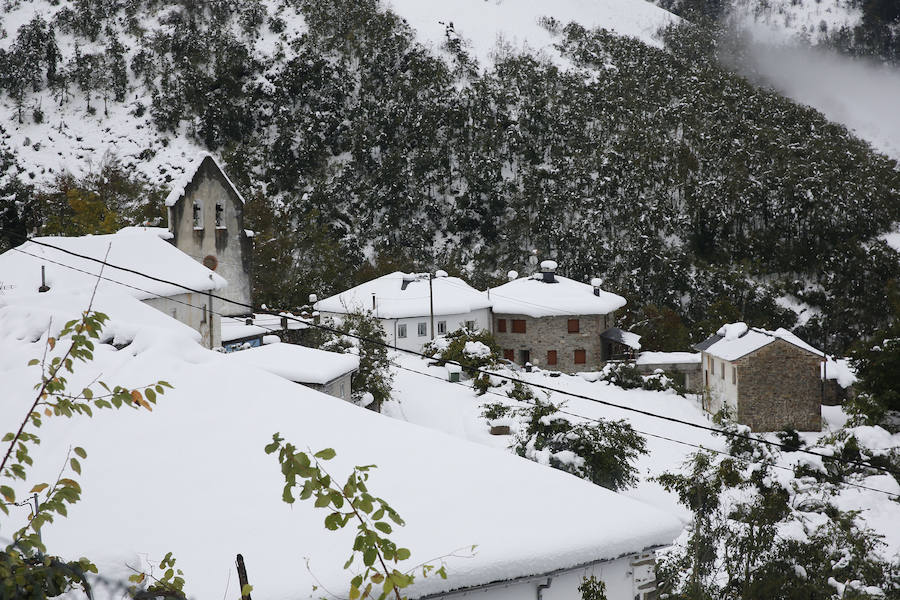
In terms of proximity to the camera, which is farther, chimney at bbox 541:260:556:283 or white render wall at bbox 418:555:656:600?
chimney at bbox 541:260:556:283

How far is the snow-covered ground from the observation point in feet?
70.1

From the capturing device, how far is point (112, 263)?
21859 mm

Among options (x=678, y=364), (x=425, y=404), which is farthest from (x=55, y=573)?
(x=678, y=364)

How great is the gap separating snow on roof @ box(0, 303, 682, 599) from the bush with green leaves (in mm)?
25289

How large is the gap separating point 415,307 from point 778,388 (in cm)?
1892

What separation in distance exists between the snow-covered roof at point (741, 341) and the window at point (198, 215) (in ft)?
80.4

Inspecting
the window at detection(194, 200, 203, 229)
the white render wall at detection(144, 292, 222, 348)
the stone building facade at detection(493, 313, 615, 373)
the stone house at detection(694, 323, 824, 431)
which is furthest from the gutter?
the stone building facade at detection(493, 313, 615, 373)

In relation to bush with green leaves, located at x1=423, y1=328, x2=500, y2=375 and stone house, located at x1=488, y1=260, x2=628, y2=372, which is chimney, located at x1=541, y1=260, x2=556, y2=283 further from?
bush with green leaves, located at x1=423, y1=328, x2=500, y2=375

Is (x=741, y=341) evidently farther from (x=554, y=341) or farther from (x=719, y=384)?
(x=554, y=341)

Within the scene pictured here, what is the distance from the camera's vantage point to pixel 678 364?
43.9 metres

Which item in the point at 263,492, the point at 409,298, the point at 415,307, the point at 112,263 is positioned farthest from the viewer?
the point at 409,298

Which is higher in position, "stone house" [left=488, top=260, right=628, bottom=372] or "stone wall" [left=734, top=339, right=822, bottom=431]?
"stone house" [left=488, top=260, right=628, bottom=372]

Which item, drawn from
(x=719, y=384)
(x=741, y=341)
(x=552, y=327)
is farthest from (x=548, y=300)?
(x=741, y=341)

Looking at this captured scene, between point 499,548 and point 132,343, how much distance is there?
525 centimetres
